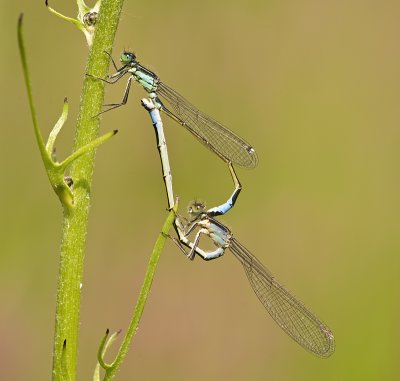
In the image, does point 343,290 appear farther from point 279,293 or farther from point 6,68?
point 6,68

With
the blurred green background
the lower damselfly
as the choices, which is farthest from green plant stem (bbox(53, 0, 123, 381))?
the blurred green background

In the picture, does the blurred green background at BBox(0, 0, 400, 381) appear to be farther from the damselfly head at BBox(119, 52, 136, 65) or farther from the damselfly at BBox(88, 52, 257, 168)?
the damselfly head at BBox(119, 52, 136, 65)

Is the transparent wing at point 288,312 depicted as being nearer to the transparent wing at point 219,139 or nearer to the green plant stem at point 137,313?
the transparent wing at point 219,139

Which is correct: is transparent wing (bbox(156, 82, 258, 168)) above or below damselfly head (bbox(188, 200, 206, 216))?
above

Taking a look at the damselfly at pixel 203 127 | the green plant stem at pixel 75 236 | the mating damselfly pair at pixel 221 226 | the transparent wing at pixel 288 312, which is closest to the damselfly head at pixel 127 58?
the mating damselfly pair at pixel 221 226

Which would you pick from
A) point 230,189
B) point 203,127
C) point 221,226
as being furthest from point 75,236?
point 230,189
